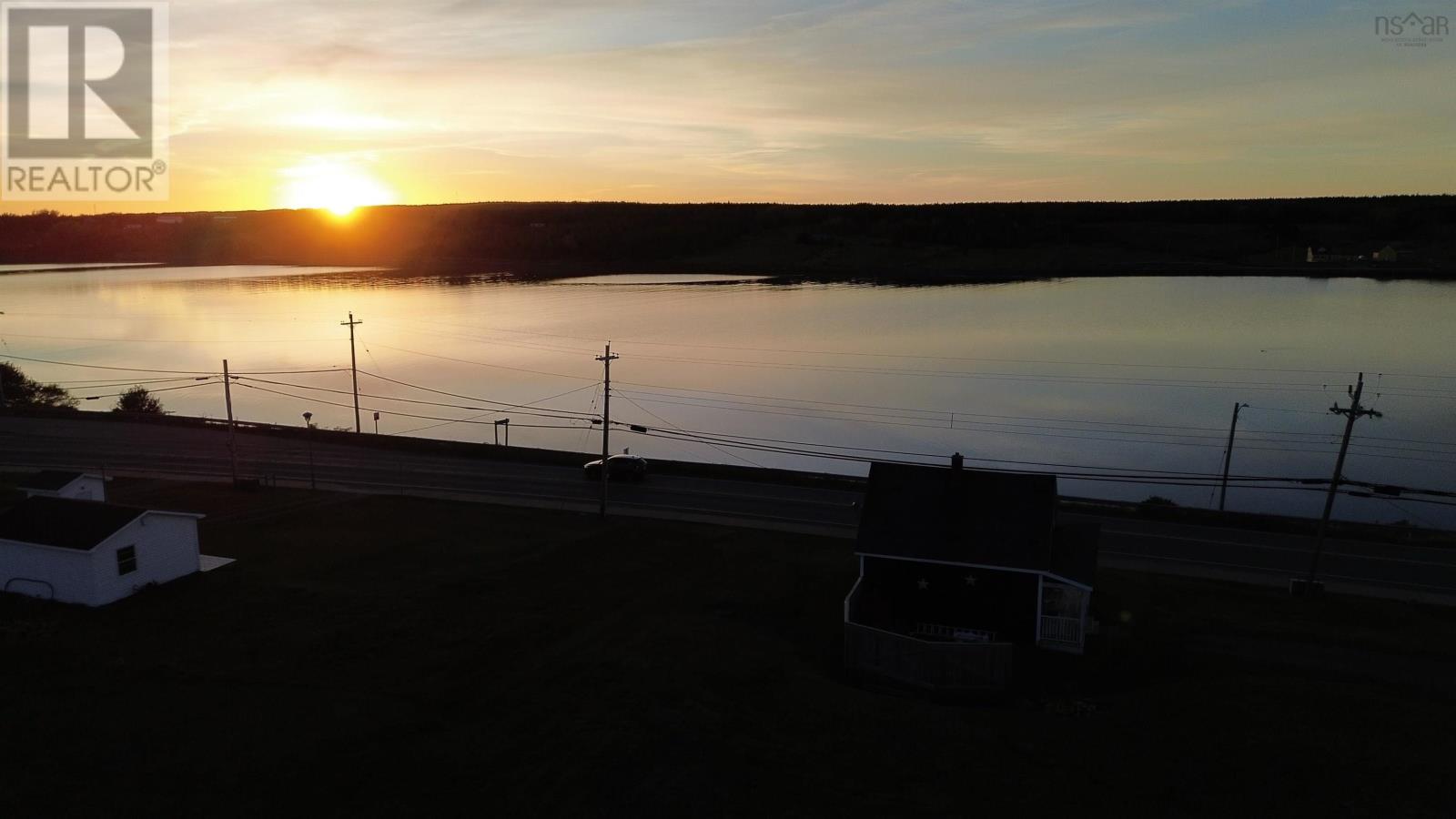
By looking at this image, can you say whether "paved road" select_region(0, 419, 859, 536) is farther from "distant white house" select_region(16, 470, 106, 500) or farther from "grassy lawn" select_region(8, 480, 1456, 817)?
"distant white house" select_region(16, 470, 106, 500)

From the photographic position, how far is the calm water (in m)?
60.7

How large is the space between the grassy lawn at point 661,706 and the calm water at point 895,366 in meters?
27.8

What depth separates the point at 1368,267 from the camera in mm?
162250

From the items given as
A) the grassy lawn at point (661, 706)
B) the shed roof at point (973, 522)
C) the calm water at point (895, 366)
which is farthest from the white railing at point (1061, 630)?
the calm water at point (895, 366)

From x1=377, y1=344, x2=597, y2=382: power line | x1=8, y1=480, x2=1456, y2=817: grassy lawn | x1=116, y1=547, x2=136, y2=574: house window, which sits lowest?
x1=8, y1=480, x2=1456, y2=817: grassy lawn

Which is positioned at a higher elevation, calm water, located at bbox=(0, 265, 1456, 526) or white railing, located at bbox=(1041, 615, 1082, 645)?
calm water, located at bbox=(0, 265, 1456, 526)

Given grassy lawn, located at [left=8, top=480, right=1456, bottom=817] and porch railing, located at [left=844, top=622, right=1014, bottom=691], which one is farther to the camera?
porch railing, located at [left=844, top=622, right=1014, bottom=691]

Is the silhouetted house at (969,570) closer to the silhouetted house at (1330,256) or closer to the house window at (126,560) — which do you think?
the house window at (126,560)

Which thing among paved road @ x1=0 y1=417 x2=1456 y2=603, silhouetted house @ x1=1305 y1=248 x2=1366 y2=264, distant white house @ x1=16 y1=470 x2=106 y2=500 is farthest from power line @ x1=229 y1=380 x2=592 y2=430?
silhouetted house @ x1=1305 y1=248 x2=1366 y2=264

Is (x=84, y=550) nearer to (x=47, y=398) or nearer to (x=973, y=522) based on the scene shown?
(x=973, y=522)

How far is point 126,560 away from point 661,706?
63.3ft

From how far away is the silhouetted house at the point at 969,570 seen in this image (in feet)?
78.3

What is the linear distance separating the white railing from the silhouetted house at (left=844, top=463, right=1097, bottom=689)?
0.9 inches

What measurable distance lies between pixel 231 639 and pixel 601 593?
1035 cm
